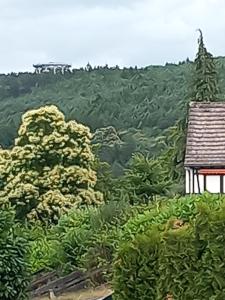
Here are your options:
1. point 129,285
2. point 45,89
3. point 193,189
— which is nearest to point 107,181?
point 193,189

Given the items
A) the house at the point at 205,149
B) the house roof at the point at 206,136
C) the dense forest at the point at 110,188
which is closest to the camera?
the dense forest at the point at 110,188

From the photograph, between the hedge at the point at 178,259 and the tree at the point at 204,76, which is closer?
the hedge at the point at 178,259

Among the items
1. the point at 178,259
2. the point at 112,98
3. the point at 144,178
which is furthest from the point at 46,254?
the point at 112,98

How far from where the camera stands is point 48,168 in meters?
43.2

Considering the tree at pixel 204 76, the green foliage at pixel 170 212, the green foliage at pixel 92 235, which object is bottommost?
the green foliage at pixel 92 235

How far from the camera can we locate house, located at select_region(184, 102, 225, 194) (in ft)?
78.5

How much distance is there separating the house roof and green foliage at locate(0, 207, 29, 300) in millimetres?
4945

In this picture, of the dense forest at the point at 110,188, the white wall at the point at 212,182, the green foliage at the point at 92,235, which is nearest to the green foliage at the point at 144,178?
the dense forest at the point at 110,188

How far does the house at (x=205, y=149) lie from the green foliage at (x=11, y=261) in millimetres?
4795

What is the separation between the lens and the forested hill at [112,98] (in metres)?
83.1

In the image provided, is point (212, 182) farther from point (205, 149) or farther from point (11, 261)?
point (11, 261)

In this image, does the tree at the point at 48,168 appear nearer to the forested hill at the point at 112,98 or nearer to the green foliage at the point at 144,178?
the green foliage at the point at 144,178

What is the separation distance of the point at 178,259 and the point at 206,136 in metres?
11.5

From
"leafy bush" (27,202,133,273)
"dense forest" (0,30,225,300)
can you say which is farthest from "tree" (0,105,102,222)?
"leafy bush" (27,202,133,273)
